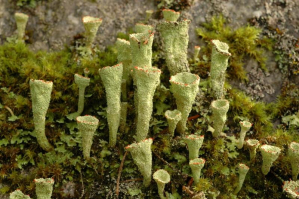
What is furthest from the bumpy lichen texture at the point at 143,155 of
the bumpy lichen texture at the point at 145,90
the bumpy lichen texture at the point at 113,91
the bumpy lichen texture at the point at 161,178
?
the bumpy lichen texture at the point at 113,91

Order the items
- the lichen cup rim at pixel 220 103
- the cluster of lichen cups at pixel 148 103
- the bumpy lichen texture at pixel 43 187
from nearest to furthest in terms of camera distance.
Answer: the bumpy lichen texture at pixel 43 187 → the cluster of lichen cups at pixel 148 103 → the lichen cup rim at pixel 220 103

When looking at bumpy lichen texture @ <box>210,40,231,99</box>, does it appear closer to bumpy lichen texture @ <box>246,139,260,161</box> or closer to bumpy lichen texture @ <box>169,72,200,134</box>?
bumpy lichen texture @ <box>169,72,200,134</box>

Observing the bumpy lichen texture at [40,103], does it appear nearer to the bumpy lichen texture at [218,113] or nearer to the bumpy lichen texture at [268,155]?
the bumpy lichen texture at [218,113]

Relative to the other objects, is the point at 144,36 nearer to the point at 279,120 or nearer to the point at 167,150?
the point at 167,150

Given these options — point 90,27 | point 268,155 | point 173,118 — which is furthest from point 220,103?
point 90,27

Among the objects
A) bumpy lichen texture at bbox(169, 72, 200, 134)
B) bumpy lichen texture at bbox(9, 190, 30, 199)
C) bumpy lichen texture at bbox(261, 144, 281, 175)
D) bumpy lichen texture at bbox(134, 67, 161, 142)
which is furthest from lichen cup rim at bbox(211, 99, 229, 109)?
bumpy lichen texture at bbox(9, 190, 30, 199)

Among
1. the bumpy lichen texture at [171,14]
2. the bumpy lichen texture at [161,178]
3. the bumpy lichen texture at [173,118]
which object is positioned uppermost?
the bumpy lichen texture at [171,14]

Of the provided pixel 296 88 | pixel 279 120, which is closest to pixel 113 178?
pixel 279 120
